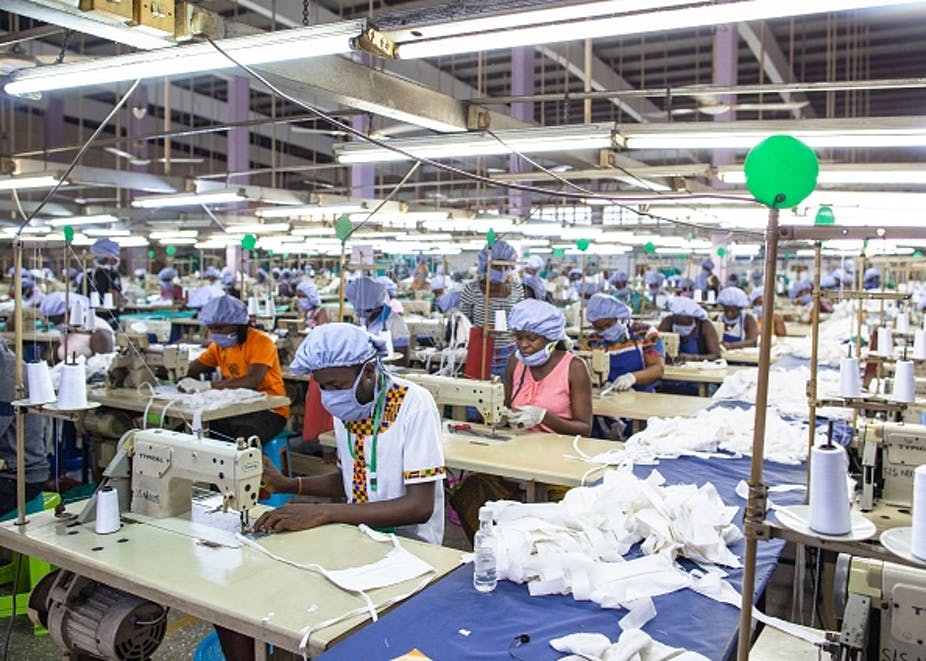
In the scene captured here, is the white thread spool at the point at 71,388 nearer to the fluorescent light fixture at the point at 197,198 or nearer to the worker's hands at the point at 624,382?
the worker's hands at the point at 624,382

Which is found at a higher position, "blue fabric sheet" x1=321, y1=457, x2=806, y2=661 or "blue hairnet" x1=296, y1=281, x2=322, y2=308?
"blue hairnet" x1=296, y1=281, x2=322, y2=308

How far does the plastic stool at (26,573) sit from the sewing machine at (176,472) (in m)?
0.93

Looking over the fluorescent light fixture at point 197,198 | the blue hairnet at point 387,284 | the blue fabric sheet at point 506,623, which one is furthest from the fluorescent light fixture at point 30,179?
the blue fabric sheet at point 506,623

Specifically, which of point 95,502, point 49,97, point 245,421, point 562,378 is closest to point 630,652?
point 95,502

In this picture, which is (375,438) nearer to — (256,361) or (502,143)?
(502,143)

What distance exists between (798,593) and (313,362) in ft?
7.31

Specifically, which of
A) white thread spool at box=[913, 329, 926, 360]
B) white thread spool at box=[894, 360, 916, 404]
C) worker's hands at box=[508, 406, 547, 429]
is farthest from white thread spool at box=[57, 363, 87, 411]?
white thread spool at box=[913, 329, 926, 360]

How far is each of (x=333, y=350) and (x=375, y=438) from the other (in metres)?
0.38

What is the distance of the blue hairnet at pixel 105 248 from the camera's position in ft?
40.6

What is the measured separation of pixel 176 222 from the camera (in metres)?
12.2

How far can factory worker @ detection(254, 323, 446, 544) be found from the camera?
9.18 feet

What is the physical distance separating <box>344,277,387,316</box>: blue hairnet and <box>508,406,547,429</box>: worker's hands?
9.48 feet

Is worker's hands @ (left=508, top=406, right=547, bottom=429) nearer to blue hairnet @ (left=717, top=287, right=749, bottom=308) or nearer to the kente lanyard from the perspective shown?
the kente lanyard

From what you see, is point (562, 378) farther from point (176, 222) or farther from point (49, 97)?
point (49, 97)
